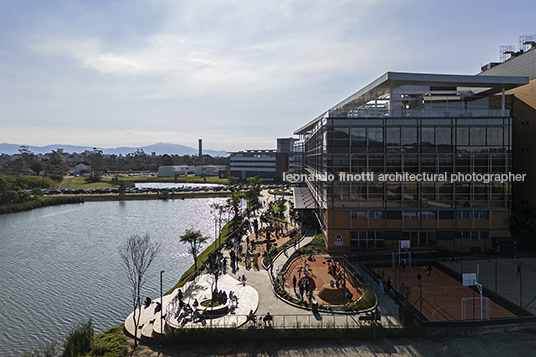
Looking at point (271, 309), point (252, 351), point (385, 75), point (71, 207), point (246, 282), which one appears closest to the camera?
point (252, 351)

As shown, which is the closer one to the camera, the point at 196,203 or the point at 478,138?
the point at 478,138

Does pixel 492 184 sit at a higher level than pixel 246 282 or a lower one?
higher

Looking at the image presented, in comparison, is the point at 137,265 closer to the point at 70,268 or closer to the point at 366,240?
the point at 70,268

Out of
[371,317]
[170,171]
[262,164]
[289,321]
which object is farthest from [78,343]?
[170,171]

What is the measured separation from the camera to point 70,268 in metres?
32.7

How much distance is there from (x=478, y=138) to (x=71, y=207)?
264ft

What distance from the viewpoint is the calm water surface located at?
Answer: 73.5 feet

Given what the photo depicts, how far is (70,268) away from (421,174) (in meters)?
36.7

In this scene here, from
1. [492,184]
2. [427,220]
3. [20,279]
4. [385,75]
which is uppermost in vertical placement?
[385,75]

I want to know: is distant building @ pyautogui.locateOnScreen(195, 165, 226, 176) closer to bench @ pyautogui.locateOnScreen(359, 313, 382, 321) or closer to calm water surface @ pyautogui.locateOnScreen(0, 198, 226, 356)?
calm water surface @ pyautogui.locateOnScreen(0, 198, 226, 356)

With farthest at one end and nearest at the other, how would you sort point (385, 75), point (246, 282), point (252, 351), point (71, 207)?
1. point (71, 207)
2. point (385, 75)
3. point (246, 282)
4. point (252, 351)

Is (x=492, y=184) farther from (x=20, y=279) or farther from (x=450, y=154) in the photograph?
(x=20, y=279)

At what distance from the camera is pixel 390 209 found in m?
30.8

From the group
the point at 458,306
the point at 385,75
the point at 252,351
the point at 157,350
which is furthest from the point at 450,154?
the point at 157,350
